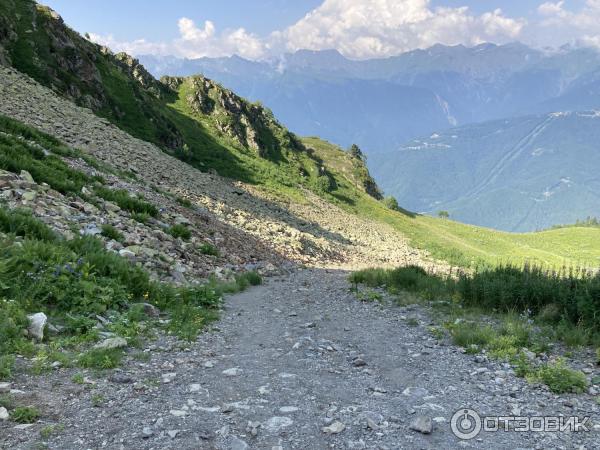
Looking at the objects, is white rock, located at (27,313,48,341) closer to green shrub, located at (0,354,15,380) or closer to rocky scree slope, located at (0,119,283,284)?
green shrub, located at (0,354,15,380)

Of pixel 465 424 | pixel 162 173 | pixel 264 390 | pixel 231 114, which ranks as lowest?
pixel 264 390

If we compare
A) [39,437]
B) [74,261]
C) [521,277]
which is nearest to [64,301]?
[74,261]

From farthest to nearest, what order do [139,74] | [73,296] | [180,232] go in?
[139,74]
[180,232]
[73,296]

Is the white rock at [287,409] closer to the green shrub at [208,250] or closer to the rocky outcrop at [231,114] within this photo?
the green shrub at [208,250]

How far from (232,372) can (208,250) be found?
11301 millimetres

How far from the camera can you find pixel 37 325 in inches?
276

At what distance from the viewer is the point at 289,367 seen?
7.38m

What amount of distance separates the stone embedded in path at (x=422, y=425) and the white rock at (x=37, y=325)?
6167mm

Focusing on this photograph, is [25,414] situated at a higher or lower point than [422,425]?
lower

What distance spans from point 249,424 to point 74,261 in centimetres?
665

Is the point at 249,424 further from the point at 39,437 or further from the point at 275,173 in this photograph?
the point at 275,173

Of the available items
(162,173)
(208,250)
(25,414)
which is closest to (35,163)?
(208,250)

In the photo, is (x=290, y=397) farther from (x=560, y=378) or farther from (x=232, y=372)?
(x=560, y=378)

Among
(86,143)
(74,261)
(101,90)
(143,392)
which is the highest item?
(101,90)
